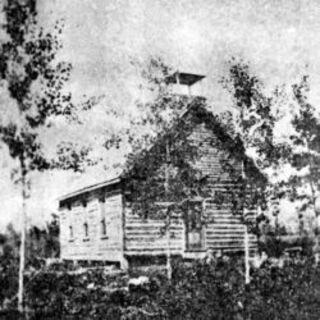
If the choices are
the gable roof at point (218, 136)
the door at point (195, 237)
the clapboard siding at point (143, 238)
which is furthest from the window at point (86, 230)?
the door at point (195, 237)

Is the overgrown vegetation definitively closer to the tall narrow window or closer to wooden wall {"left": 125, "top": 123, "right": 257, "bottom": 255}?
wooden wall {"left": 125, "top": 123, "right": 257, "bottom": 255}

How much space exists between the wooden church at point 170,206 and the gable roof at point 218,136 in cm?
5

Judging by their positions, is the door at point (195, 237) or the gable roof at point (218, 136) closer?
the gable roof at point (218, 136)

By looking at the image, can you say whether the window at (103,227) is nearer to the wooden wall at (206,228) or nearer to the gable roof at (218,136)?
the gable roof at (218,136)

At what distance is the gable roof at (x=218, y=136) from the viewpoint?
46.9 feet

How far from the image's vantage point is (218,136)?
17.6 metres

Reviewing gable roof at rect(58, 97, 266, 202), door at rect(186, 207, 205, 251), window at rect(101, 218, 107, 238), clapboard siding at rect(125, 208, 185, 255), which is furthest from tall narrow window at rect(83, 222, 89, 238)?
door at rect(186, 207, 205, 251)

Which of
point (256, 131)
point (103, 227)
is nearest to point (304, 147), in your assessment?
point (256, 131)

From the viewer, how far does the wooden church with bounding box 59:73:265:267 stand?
1638cm

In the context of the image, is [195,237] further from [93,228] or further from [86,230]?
[86,230]

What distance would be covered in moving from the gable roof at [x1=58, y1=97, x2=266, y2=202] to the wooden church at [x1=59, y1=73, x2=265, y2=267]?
5cm

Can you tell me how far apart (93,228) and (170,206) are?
312 inches

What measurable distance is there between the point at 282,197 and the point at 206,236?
795cm

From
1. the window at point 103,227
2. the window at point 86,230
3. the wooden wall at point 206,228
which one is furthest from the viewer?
the window at point 86,230
